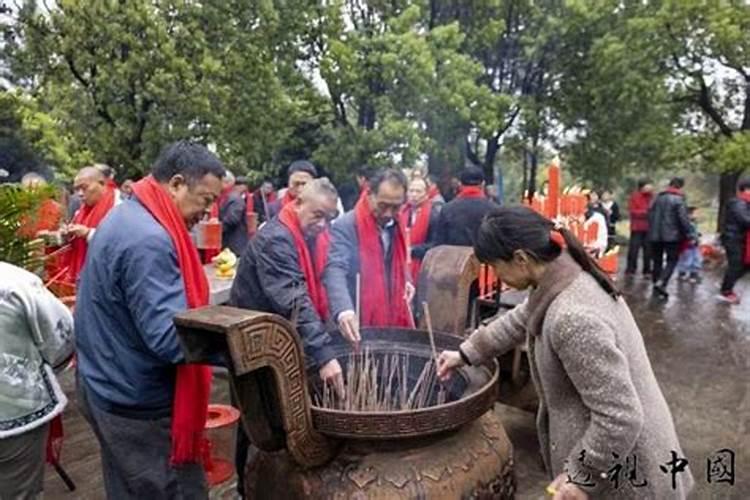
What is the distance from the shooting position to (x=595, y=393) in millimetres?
1592

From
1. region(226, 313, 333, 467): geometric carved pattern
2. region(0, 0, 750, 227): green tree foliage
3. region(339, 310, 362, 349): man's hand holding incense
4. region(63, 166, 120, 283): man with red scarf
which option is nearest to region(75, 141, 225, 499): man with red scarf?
region(226, 313, 333, 467): geometric carved pattern

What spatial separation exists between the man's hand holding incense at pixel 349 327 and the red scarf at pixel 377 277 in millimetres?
729

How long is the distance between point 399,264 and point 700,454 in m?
2.26

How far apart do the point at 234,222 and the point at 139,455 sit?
4697 mm

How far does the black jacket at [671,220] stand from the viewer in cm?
853

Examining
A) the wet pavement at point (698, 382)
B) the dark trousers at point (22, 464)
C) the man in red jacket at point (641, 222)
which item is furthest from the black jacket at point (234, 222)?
the man in red jacket at point (641, 222)

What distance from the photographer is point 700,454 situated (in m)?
3.99

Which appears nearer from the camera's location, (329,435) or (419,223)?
(329,435)

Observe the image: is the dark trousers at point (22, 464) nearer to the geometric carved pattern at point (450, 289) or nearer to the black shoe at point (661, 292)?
the geometric carved pattern at point (450, 289)

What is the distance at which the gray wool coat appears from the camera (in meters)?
1.58

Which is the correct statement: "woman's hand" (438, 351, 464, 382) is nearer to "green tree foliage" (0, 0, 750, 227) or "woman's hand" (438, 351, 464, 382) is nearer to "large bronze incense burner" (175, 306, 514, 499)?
"large bronze incense burner" (175, 306, 514, 499)

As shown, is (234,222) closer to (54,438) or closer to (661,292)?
(54,438)

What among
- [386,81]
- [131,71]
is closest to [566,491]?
[131,71]

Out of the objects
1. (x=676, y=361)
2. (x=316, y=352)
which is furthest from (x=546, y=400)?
(x=676, y=361)
